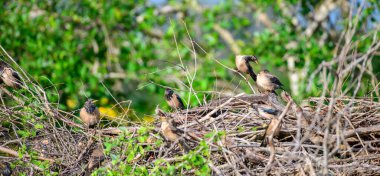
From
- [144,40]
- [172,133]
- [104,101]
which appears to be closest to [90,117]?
[172,133]

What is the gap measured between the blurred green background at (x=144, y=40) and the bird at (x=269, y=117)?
5.10m

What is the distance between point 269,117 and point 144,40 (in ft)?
24.5

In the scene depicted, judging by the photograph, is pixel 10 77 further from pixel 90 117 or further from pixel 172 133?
pixel 172 133

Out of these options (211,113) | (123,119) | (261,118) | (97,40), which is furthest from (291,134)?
(97,40)

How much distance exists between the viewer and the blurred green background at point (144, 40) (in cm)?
1184

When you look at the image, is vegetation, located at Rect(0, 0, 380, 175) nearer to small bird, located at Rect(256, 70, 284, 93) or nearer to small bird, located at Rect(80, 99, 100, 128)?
small bird, located at Rect(256, 70, 284, 93)

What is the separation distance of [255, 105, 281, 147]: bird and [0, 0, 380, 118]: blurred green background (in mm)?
5096

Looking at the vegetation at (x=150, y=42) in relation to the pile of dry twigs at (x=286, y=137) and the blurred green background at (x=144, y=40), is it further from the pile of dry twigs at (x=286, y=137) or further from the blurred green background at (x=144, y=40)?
the pile of dry twigs at (x=286, y=137)

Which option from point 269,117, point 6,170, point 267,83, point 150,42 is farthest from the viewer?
point 150,42

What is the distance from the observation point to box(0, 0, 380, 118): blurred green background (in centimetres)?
1184

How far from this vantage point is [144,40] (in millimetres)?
13414

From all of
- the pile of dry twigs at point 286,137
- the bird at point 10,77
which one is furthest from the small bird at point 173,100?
the bird at point 10,77

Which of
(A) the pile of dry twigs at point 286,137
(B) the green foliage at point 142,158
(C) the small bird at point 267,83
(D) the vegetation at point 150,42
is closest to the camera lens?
(B) the green foliage at point 142,158

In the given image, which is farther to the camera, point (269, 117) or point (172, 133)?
point (269, 117)
